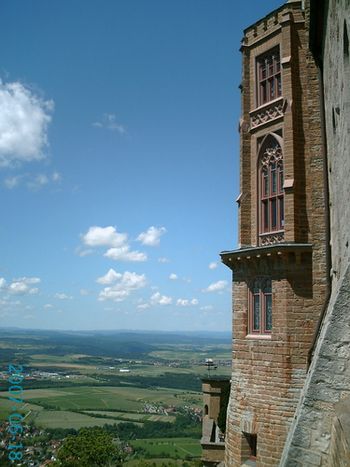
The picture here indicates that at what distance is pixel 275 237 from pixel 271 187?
5.44 feet

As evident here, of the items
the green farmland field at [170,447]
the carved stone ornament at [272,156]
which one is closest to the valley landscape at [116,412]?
the green farmland field at [170,447]

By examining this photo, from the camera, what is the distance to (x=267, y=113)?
1582 cm

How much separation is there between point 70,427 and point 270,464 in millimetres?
77838

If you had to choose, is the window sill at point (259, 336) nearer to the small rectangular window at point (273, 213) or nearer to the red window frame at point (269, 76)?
the small rectangular window at point (273, 213)

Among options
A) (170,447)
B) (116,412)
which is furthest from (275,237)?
(116,412)

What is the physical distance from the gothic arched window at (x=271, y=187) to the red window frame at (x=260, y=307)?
5.50ft

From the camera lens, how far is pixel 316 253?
44.5 ft

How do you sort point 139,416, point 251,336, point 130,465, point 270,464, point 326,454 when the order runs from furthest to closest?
1. point 139,416
2. point 130,465
3. point 251,336
4. point 270,464
5. point 326,454

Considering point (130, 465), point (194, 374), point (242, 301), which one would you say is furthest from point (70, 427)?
point (194, 374)

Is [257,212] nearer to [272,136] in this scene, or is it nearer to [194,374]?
[272,136]

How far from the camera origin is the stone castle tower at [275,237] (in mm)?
13375
